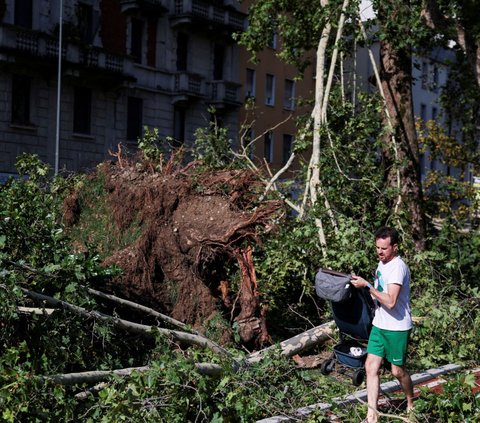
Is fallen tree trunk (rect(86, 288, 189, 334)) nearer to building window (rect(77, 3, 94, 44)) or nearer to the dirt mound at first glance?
the dirt mound

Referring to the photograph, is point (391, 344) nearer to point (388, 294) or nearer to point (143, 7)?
point (388, 294)

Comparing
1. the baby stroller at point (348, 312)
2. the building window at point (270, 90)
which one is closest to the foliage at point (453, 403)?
the baby stroller at point (348, 312)

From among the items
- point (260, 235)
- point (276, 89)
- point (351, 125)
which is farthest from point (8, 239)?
point (276, 89)

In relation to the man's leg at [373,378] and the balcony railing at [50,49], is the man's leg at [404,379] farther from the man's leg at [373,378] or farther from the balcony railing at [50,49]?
the balcony railing at [50,49]

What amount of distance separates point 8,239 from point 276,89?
128ft

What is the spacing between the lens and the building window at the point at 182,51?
40.1m

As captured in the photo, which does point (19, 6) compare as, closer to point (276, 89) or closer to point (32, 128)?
point (32, 128)

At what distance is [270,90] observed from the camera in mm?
46750

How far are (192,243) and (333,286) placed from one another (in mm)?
3033

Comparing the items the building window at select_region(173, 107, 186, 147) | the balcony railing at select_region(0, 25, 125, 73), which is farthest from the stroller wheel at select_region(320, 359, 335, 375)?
the building window at select_region(173, 107, 186, 147)

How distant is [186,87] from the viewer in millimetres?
39000

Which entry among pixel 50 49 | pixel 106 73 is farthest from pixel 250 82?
pixel 50 49

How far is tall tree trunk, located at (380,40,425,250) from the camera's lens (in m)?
A: 15.0

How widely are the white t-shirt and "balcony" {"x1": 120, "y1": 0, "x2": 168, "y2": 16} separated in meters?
30.5
